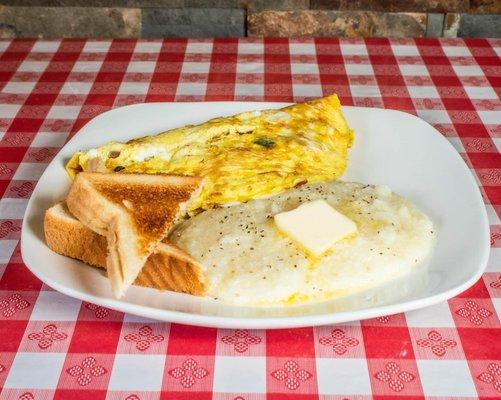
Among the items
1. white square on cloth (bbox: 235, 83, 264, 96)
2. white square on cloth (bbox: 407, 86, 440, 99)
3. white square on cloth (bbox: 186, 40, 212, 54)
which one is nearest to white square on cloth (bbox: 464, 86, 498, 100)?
white square on cloth (bbox: 407, 86, 440, 99)

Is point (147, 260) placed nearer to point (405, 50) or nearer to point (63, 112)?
point (63, 112)

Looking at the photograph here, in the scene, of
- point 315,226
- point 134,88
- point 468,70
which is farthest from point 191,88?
point 315,226

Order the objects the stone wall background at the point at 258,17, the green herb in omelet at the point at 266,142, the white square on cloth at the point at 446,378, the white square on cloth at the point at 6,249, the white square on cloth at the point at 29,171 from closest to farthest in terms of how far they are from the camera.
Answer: the white square on cloth at the point at 446,378 → the white square on cloth at the point at 6,249 → the green herb in omelet at the point at 266,142 → the white square on cloth at the point at 29,171 → the stone wall background at the point at 258,17

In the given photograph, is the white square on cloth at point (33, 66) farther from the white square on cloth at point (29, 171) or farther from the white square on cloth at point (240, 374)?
the white square on cloth at point (240, 374)

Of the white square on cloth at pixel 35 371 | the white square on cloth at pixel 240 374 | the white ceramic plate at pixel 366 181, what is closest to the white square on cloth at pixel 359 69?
the white ceramic plate at pixel 366 181

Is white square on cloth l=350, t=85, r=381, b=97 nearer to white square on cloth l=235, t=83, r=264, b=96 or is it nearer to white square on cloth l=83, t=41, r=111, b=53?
white square on cloth l=235, t=83, r=264, b=96
